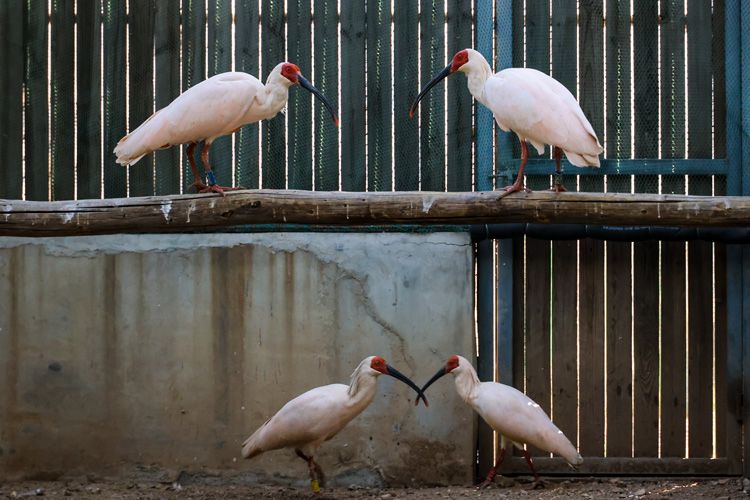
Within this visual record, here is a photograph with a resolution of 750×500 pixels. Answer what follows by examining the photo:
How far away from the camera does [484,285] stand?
21.0 feet

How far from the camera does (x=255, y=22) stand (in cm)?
643

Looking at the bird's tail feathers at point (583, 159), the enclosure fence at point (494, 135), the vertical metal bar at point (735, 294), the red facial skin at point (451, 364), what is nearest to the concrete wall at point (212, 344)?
the red facial skin at point (451, 364)

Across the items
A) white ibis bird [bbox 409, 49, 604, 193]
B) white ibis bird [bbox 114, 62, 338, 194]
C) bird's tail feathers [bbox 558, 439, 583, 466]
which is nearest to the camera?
white ibis bird [bbox 409, 49, 604, 193]

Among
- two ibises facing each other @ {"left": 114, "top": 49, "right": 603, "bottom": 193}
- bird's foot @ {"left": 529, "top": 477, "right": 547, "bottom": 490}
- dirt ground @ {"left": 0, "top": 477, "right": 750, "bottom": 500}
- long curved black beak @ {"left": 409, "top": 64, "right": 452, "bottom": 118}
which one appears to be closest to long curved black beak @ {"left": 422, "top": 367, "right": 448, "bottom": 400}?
dirt ground @ {"left": 0, "top": 477, "right": 750, "bottom": 500}

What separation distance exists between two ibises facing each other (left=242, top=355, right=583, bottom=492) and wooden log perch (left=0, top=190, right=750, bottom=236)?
1.01 metres

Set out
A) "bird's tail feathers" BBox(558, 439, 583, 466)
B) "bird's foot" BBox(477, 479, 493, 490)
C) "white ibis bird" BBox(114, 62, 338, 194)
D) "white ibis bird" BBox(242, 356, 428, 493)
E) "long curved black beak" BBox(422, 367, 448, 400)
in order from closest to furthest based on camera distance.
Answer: "white ibis bird" BBox(114, 62, 338, 194) → "white ibis bird" BBox(242, 356, 428, 493) → "bird's tail feathers" BBox(558, 439, 583, 466) → "long curved black beak" BBox(422, 367, 448, 400) → "bird's foot" BBox(477, 479, 493, 490)

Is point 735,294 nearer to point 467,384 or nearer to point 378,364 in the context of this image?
→ point 467,384

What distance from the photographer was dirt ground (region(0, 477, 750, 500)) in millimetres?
5953

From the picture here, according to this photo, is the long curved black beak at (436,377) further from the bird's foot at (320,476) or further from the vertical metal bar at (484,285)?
the bird's foot at (320,476)

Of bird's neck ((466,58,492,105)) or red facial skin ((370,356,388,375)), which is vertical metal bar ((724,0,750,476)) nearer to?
bird's neck ((466,58,492,105))

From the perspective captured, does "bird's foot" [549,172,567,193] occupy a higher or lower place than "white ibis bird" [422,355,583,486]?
higher

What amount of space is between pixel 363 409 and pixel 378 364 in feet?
0.87

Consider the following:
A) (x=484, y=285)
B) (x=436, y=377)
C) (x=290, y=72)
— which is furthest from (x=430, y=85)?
(x=436, y=377)

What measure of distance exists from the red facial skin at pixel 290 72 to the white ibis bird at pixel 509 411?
174 centimetres
